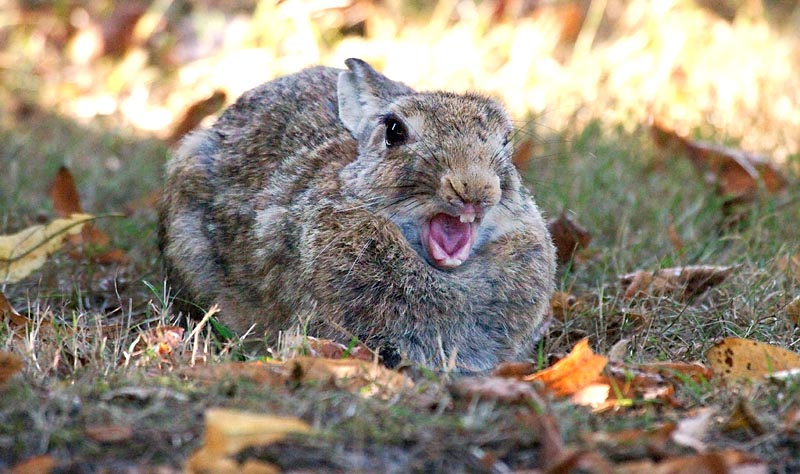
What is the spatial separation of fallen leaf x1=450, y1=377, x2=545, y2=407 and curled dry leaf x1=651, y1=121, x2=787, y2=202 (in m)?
2.95

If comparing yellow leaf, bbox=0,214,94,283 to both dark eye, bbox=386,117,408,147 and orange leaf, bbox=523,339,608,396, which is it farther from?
orange leaf, bbox=523,339,608,396

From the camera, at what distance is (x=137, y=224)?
5477mm

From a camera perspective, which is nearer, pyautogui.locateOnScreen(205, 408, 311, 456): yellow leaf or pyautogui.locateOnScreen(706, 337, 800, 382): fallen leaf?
pyautogui.locateOnScreen(205, 408, 311, 456): yellow leaf

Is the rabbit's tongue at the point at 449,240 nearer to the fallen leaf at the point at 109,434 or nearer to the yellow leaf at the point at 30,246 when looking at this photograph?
the fallen leaf at the point at 109,434

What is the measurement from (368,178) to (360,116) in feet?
1.53

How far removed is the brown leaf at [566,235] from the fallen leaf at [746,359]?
1397 mm

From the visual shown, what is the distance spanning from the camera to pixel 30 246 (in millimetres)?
Result: 4551

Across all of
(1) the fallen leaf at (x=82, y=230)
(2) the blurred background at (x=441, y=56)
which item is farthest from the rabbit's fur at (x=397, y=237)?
(2) the blurred background at (x=441, y=56)

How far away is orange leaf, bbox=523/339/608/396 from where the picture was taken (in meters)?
3.27

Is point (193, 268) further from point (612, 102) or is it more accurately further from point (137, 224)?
point (612, 102)

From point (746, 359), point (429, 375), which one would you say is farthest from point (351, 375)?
point (746, 359)

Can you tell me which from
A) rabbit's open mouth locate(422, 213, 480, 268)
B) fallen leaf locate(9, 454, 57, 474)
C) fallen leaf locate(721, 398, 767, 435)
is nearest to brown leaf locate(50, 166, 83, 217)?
rabbit's open mouth locate(422, 213, 480, 268)

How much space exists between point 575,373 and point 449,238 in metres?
0.68

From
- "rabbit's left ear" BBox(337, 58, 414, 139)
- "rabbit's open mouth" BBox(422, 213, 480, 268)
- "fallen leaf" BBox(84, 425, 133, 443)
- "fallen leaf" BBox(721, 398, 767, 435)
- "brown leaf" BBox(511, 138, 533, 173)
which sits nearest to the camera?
"fallen leaf" BBox(84, 425, 133, 443)
